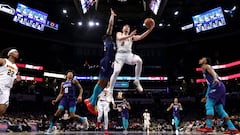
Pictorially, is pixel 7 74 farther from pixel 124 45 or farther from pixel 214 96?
pixel 214 96

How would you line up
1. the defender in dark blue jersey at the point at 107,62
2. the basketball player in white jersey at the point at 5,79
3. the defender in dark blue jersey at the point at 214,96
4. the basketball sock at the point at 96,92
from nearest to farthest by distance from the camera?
the basketball player in white jersey at the point at 5,79 → the defender in dark blue jersey at the point at 107,62 → the basketball sock at the point at 96,92 → the defender in dark blue jersey at the point at 214,96

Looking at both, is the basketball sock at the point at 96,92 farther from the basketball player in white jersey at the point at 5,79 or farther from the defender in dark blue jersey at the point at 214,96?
the defender in dark blue jersey at the point at 214,96

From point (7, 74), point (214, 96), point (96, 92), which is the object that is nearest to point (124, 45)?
point (96, 92)

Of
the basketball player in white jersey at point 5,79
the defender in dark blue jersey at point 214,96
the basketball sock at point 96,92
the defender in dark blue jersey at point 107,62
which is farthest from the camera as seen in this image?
the defender in dark blue jersey at point 214,96

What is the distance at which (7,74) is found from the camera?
6859mm

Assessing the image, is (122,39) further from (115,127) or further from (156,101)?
(156,101)

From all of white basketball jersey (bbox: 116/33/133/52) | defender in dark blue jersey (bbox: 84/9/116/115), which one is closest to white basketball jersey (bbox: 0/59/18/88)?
defender in dark blue jersey (bbox: 84/9/116/115)

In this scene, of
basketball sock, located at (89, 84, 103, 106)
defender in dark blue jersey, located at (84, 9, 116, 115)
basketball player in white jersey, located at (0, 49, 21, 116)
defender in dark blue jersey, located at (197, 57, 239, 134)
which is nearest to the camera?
basketball player in white jersey, located at (0, 49, 21, 116)

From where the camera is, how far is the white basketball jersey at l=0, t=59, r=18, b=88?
267 inches

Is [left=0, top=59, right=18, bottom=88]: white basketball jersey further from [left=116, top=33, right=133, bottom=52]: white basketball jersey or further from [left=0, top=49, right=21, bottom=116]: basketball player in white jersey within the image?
[left=116, top=33, right=133, bottom=52]: white basketball jersey

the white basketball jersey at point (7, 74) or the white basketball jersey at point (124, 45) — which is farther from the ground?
the white basketball jersey at point (124, 45)

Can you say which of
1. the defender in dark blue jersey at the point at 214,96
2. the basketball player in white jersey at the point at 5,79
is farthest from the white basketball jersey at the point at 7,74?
the defender in dark blue jersey at the point at 214,96

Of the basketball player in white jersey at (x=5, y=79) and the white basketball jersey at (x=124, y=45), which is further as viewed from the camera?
the white basketball jersey at (x=124, y=45)

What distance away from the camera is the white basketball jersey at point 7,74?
678 centimetres
